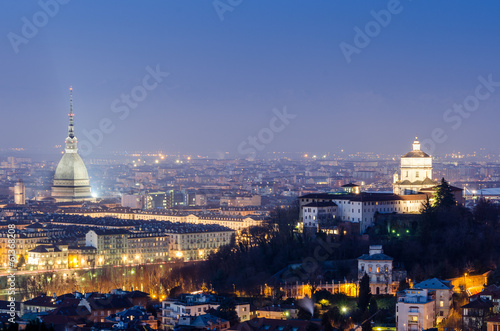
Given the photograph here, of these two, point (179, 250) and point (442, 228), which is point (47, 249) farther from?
point (442, 228)

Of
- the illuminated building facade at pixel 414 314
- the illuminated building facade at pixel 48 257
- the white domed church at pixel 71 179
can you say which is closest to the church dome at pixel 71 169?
the white domed church at pixel 71 179

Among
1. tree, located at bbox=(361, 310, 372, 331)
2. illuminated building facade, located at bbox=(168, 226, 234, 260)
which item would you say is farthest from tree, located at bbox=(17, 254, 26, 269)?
tree, located at bbox=(361, 310, 372, 331)

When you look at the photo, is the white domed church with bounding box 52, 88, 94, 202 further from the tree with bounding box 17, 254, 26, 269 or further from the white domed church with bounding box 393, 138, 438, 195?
the white domed church with bounding box 393, 138, 438, 195

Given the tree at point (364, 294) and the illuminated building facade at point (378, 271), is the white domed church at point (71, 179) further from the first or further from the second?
the tree at point (364, 294)

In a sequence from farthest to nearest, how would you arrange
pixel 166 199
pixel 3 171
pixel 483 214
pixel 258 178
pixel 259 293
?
pixel 3 171 → pixel 258 178 → pixel 166 199 → pixel 483 214 → pixel 259 293

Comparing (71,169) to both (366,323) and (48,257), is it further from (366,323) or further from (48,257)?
(366,323)

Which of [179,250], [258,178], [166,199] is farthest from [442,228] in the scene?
[258,178]
